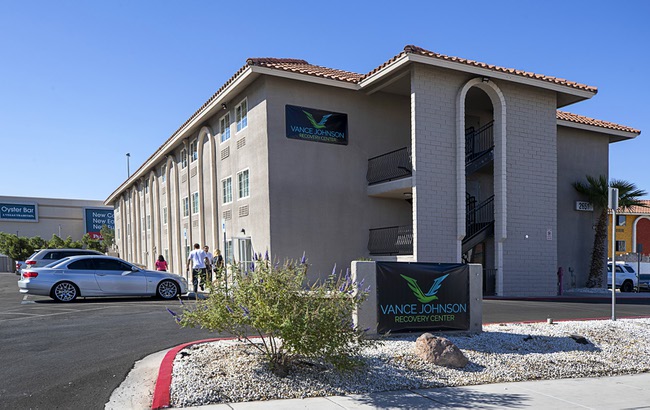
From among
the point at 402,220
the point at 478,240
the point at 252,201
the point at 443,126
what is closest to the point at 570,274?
the point at 478,240

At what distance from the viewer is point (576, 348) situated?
8.53 m

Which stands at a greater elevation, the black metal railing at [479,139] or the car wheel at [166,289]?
the black metal railing at [479,139]

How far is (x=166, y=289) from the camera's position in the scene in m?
16.0

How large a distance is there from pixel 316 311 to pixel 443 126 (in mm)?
13457

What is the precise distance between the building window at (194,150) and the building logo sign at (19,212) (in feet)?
156

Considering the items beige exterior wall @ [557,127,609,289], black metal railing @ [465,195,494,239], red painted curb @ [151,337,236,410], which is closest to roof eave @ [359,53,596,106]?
beige exterior wall @ [557,127,609,289]

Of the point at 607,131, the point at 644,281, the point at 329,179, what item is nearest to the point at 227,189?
the point at 329,179

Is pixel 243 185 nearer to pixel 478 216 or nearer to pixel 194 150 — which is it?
pixel 194 150

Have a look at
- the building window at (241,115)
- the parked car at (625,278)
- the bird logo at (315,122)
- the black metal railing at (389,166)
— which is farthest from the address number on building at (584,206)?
the building window at (241,115)

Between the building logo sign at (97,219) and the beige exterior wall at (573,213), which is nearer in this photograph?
the beige exterior wall at (573,213)

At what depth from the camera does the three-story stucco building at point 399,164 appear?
17922 mm

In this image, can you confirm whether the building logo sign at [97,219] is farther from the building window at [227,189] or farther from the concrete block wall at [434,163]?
the concrete block wall at [434,163]

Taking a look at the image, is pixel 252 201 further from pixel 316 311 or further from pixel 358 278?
pixel 316 311

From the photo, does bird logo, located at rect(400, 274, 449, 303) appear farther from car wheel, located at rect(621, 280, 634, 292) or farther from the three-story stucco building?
car wheel, located at rect(621, 280, 634, 292)
